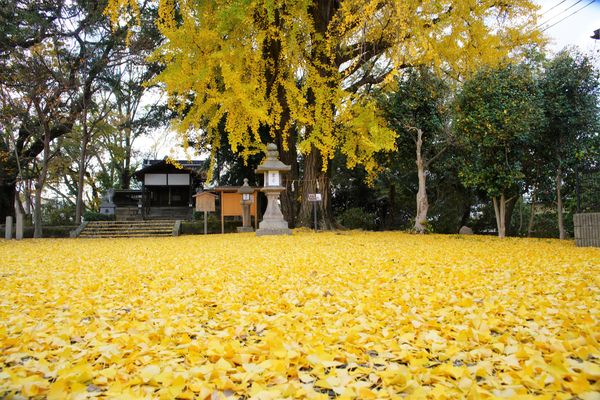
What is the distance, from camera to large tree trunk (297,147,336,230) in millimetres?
12711

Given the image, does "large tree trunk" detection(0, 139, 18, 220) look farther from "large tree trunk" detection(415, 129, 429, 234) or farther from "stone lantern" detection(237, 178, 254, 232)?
"large tree trunk" detection(415, 129, 429, 234)

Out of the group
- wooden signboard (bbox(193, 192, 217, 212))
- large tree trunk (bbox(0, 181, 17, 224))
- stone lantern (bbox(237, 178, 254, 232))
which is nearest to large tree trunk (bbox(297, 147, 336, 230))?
stone lantern (bbox(237, 178, 254, 232))

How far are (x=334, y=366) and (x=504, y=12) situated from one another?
11.7 m

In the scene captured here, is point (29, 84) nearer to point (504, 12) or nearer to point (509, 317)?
point (504, 12)

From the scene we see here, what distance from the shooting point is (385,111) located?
1250cm

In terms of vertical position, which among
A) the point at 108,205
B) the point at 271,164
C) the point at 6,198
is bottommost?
the point at 108,205

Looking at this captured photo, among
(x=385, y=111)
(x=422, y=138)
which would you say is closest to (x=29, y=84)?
(x=385, y=111)

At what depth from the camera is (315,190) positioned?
12680mm

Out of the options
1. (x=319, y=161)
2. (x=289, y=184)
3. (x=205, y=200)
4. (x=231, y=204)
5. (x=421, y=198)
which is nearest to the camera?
(x=421, y=198)

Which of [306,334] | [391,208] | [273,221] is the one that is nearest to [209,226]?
[273,221]

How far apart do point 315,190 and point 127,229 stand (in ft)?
26.2

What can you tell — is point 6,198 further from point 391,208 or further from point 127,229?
point 391,208

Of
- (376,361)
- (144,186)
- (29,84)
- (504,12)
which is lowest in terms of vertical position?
(376,361)

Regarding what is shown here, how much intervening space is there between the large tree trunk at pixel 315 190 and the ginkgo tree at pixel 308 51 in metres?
0.66
